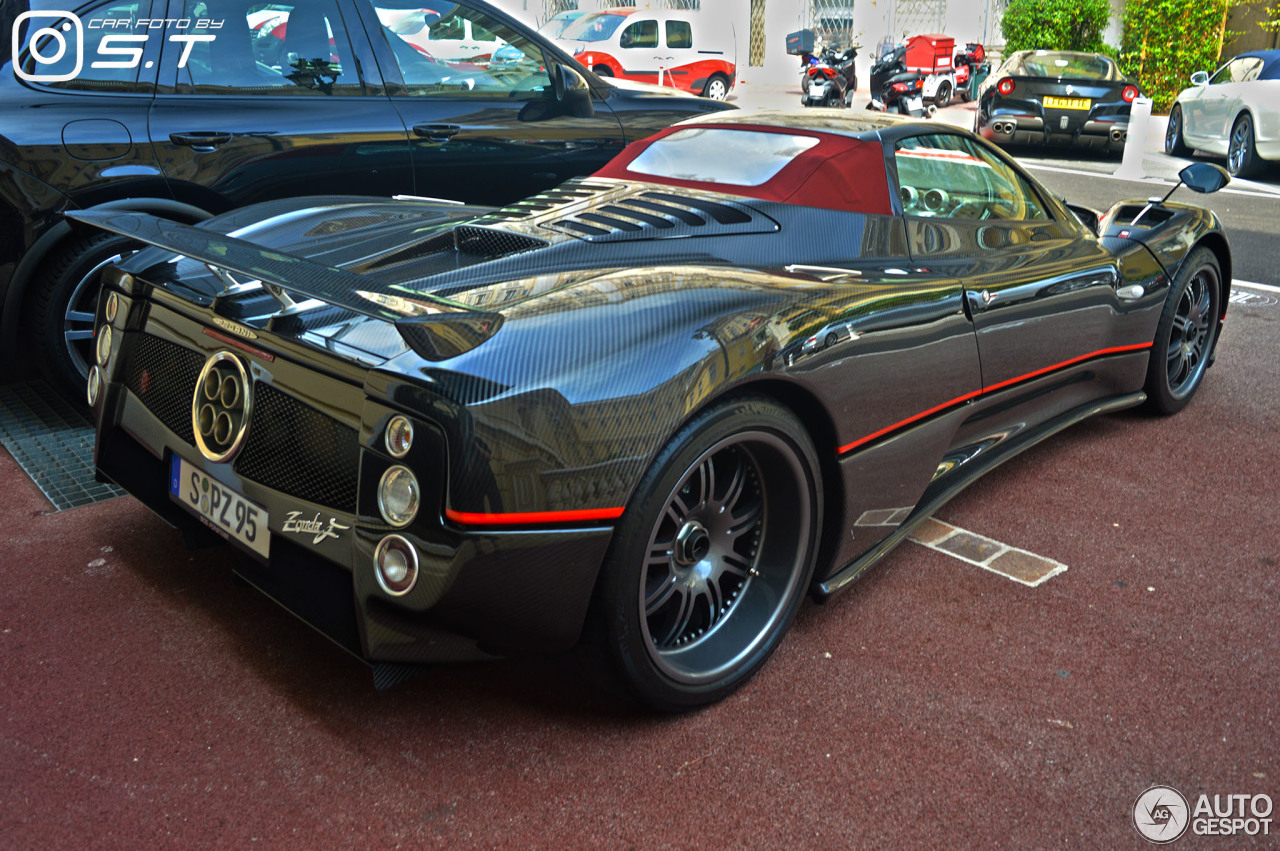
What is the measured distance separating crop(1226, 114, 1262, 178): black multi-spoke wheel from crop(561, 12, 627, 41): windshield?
1029 centimetres

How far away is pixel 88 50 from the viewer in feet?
12.6

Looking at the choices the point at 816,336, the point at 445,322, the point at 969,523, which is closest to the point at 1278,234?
the point at 969,523

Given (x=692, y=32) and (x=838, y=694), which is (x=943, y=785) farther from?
(x=692, y=32)

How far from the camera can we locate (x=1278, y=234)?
26.9 ft

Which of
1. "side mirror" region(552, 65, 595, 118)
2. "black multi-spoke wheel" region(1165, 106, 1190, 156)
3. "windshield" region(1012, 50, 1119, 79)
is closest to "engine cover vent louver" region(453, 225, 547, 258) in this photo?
"side mirror" region(552, 65, 595, 118)

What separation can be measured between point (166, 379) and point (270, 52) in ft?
7.70

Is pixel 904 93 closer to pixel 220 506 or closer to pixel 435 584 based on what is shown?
pixel 220 506

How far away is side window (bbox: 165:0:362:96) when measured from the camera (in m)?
4.10

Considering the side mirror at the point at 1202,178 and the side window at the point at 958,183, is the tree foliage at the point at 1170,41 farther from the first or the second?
the side window at the point at 958,183

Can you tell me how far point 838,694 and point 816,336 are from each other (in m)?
0.85

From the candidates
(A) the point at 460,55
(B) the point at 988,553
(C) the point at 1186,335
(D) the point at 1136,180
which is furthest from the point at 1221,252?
(D) the point at 1136,180

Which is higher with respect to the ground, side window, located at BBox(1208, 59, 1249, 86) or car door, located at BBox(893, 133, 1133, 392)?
side window, located at BBox(1208, 59, 1249, 86)

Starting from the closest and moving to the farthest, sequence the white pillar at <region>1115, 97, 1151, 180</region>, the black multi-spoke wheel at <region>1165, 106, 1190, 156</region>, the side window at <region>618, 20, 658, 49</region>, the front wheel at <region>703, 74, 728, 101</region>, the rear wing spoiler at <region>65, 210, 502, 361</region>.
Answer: the rear wing spoiler at <region>65, 210, 502, 361</region>, the white pillar at <region>1115, 97, 1151, 180</region>, the black multi-spoke wheel at <region>1165, 106, 1190, 156</region>, the side window at <region>618, 20, 658, 49</region>, the front wheel at <region>703, 74, 728, 101</region>

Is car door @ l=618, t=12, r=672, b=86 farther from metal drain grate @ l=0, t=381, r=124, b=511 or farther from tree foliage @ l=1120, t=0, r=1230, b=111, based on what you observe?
metal drain grate @ l=0, t=381, r=124, b=511
